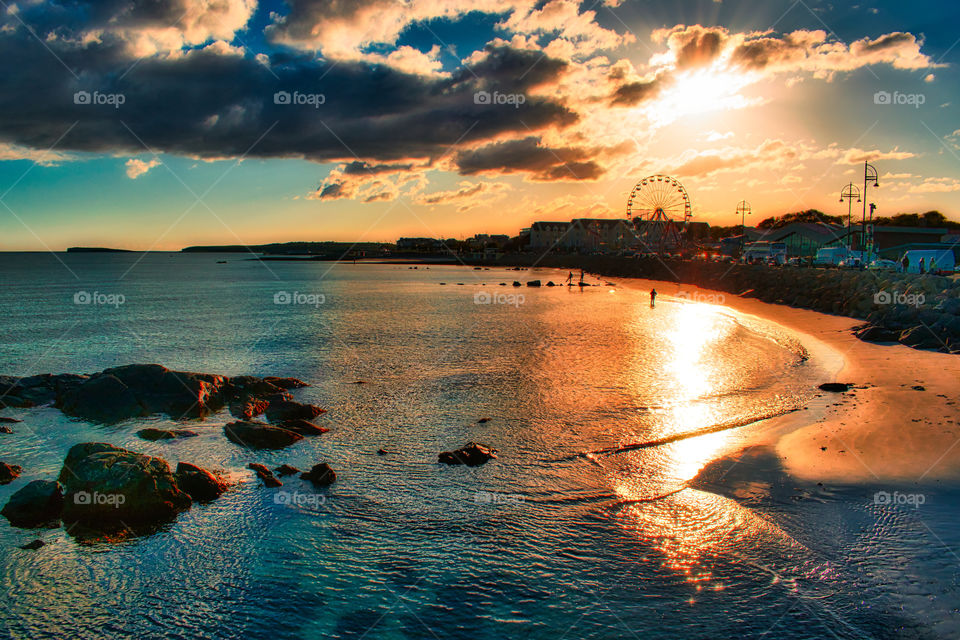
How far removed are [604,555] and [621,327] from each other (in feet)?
110

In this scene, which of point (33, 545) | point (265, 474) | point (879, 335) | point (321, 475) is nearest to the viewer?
point (33, 545)

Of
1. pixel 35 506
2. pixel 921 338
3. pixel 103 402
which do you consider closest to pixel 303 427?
pixel 35 506

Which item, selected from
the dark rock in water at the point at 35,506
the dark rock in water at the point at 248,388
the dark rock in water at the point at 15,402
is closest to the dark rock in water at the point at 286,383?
the dark rock in water at the point at 248,388

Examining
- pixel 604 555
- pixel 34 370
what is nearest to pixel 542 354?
pixel 604 555

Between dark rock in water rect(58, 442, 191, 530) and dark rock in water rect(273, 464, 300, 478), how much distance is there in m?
2.00

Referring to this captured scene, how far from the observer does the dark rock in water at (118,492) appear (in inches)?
408

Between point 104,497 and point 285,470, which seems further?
point 285,470

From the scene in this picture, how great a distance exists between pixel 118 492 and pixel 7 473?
413 cm

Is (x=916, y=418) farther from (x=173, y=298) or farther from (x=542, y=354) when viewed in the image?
(x=173, y=298)

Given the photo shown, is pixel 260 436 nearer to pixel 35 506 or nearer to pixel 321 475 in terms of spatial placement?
pixel 321 475

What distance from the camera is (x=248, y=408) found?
1770 centimetres

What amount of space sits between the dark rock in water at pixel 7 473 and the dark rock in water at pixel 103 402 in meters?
4.33

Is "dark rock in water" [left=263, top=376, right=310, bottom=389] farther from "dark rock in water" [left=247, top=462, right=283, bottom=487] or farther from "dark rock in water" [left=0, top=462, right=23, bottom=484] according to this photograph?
"dark rock in water" [left=0, top=462, right=23, bottom=484]

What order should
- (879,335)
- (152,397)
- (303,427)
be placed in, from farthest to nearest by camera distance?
(879,335)
(152,397)
(303,427)
